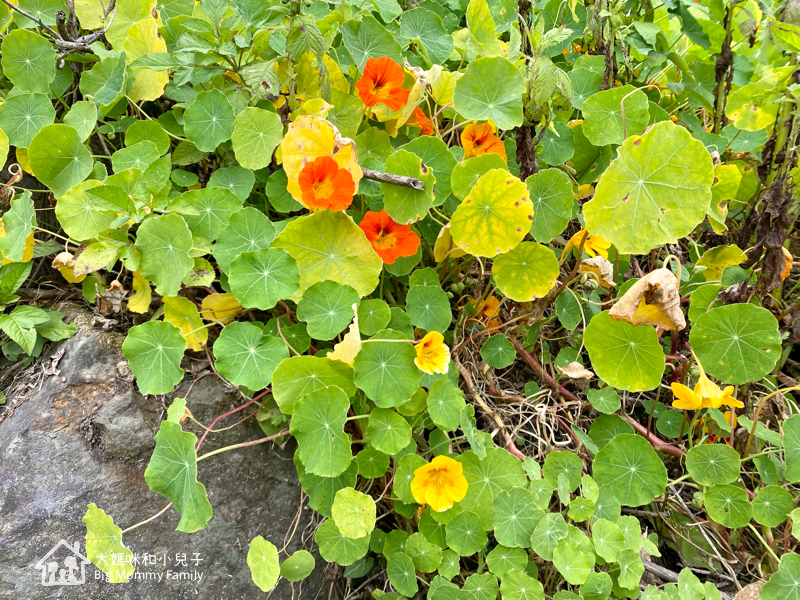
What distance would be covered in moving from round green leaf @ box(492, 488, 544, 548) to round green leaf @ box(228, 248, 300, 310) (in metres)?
0.65

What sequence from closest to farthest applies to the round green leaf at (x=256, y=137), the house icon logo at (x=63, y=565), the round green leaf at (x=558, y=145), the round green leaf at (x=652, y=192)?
the round green leaf at (x=652, y=192) < the house icon logo at (x=63, y=565) < the round green leaf at (x=256, y=137) < the round green leaf at (x=558, y=145)

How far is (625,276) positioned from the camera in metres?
1.48

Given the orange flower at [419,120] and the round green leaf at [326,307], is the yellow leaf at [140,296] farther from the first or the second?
the orange flower at [419,120]

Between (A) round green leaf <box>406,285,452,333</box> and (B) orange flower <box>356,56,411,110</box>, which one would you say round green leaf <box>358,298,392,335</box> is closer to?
(A) round green leaf <box>406,285,452,333</box>

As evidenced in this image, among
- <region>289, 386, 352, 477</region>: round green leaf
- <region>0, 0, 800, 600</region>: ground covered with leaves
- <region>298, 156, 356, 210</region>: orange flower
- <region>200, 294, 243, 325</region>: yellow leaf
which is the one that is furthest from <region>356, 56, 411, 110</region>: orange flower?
Result: <region>289, 386, 352, 477</region>: round green leaf

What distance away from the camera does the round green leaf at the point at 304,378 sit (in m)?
1.06

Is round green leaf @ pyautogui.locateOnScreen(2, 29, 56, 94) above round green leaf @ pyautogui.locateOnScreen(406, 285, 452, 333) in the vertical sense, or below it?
above

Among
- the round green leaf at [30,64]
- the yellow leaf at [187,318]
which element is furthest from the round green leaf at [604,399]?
the round green leaf at [30,64]

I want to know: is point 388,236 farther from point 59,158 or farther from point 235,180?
point 59,158

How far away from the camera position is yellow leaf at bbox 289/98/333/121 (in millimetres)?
1152

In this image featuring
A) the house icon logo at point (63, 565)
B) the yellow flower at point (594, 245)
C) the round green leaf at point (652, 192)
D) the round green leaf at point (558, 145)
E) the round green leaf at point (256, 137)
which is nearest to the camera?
the round green leaf at point (652, 192)

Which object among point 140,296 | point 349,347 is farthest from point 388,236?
point 140,296

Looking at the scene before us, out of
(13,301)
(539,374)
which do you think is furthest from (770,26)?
(13,301)

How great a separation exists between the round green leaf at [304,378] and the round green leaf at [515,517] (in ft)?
1.34
